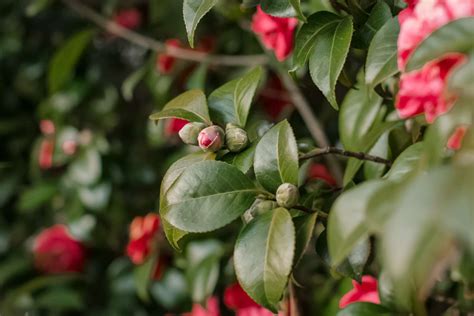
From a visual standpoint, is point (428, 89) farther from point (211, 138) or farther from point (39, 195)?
point (39, 195)

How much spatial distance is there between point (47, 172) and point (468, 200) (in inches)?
74.5

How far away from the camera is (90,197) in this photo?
5.95 ft

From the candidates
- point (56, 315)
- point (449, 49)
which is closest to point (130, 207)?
point (56, 315)

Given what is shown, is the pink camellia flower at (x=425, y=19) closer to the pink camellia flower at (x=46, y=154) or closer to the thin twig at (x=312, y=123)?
the thin twig at (x=312, y=123)

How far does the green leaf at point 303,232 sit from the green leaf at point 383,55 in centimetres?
14

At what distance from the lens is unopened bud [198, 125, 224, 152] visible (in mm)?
742

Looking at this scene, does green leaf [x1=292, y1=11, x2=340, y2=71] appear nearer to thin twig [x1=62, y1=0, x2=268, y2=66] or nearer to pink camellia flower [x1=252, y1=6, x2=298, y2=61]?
pink camellia flower [x1=252, y1=6, x2=298, y2=61]

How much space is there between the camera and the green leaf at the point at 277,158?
0.73 meters

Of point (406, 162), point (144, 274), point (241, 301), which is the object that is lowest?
point (144, 274)

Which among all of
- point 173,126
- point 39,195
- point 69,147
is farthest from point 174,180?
point 39,195

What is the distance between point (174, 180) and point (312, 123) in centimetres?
84

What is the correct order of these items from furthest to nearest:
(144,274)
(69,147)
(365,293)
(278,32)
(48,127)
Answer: (48,127), (69,147), (144,274), (278,32), (365,293)

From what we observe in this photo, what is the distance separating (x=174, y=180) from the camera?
0.71 metres

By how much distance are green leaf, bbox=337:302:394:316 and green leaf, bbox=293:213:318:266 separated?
117mm
